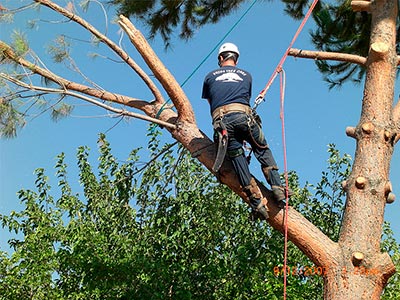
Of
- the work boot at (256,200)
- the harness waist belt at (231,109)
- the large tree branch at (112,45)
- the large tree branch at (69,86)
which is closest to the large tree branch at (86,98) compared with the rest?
the large tree branch at (69,86)

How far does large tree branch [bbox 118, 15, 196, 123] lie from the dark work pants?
59cm

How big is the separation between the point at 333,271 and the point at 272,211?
1.76 ft

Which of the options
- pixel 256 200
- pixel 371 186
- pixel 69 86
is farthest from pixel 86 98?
pixel 371 186

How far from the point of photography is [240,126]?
408 cm

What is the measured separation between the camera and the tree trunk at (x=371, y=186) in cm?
401

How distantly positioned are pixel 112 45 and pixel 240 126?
59.1 inches

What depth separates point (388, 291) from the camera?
25.2ft

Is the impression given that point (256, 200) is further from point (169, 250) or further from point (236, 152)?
point (169, 250)

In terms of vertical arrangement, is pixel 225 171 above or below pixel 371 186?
above

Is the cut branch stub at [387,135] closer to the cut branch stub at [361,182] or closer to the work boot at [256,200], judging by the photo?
the cut branch stub at [361,182]

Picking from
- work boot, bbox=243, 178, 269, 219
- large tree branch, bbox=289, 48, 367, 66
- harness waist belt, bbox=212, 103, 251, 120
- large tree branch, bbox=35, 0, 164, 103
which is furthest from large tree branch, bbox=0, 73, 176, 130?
large tree branch, bbox=289, 48, 367, 66

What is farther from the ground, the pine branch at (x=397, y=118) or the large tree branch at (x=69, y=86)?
the large tree branch at (x=69, y=86)

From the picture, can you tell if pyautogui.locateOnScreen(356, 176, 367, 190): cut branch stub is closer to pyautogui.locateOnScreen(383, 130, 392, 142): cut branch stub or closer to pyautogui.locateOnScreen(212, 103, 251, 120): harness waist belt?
pyautogui.locateOnScreen(383, 130, 392, 142): cut branch stub

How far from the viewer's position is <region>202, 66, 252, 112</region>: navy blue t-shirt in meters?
4.18
